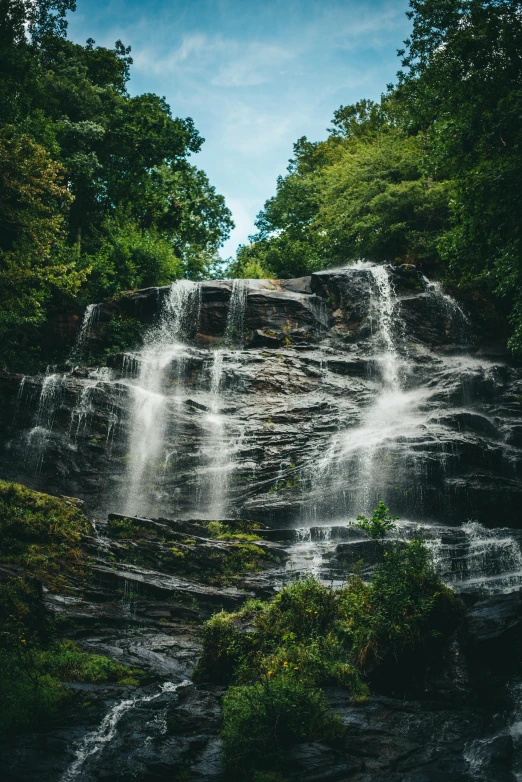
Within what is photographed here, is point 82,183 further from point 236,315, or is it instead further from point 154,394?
point 154,394

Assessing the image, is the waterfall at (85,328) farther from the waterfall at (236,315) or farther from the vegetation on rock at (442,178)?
the vegetation on rock at (442,178)

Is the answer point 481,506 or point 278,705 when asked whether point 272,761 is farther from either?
point 481,506

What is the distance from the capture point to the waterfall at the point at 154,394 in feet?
57.0

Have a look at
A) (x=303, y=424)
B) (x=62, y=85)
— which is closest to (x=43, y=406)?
(x=303, y=424)

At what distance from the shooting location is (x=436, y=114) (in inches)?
675

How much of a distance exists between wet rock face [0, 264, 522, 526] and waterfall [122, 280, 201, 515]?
63mm

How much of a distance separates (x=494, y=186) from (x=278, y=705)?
12.3 metres

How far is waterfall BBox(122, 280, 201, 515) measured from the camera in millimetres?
17359

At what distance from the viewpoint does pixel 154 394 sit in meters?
19.8

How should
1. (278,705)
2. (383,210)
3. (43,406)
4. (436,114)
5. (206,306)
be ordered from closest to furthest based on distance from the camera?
(278,705) < (436,114) < (43,406) < (206,306) < (383,210)

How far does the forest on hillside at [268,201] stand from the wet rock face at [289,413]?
239 centimetres

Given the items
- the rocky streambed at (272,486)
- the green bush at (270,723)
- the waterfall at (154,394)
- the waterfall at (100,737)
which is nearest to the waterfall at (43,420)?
the rocky streambed at (272,486)

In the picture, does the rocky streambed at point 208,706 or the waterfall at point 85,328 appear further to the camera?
the waterfall at point 85,328

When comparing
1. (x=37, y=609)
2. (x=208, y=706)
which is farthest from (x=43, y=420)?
(x=208, y=706)
